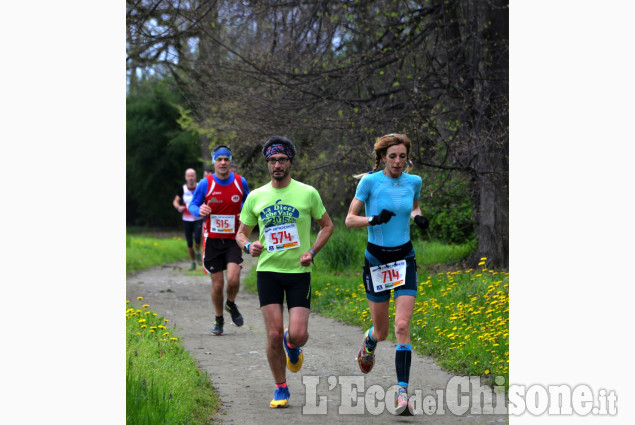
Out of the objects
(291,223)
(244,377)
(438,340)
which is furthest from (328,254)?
(291,223)

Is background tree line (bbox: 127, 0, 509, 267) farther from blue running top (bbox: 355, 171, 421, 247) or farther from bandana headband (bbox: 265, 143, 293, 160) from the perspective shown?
bandana headband (bbox: 265, 143, 293, 160)

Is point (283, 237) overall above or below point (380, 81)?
below

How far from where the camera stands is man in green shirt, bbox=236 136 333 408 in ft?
20.9

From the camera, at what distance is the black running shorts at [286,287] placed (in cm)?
638

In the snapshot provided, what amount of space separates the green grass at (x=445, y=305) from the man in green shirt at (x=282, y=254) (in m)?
1.94

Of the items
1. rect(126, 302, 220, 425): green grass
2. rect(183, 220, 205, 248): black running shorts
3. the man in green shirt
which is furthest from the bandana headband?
rect(183, 220, 205, 248): black running shorts

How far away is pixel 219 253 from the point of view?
9.68 m

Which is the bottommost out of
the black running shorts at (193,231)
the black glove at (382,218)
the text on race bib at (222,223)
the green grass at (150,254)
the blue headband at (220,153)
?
the green grass at (150,254)

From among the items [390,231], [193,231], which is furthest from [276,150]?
[193,231]

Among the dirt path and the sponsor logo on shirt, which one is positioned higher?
the sponsor logo on shirt

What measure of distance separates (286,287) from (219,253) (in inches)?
133

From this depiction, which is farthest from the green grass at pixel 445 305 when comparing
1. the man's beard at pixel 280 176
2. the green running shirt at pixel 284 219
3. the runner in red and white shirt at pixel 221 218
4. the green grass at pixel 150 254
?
the green grass at pixel 150 254

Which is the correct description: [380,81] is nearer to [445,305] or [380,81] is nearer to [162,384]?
[445,305]

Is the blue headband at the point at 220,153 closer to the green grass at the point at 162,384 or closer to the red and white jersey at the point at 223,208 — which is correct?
the red and white jersey at the point at 223,208
